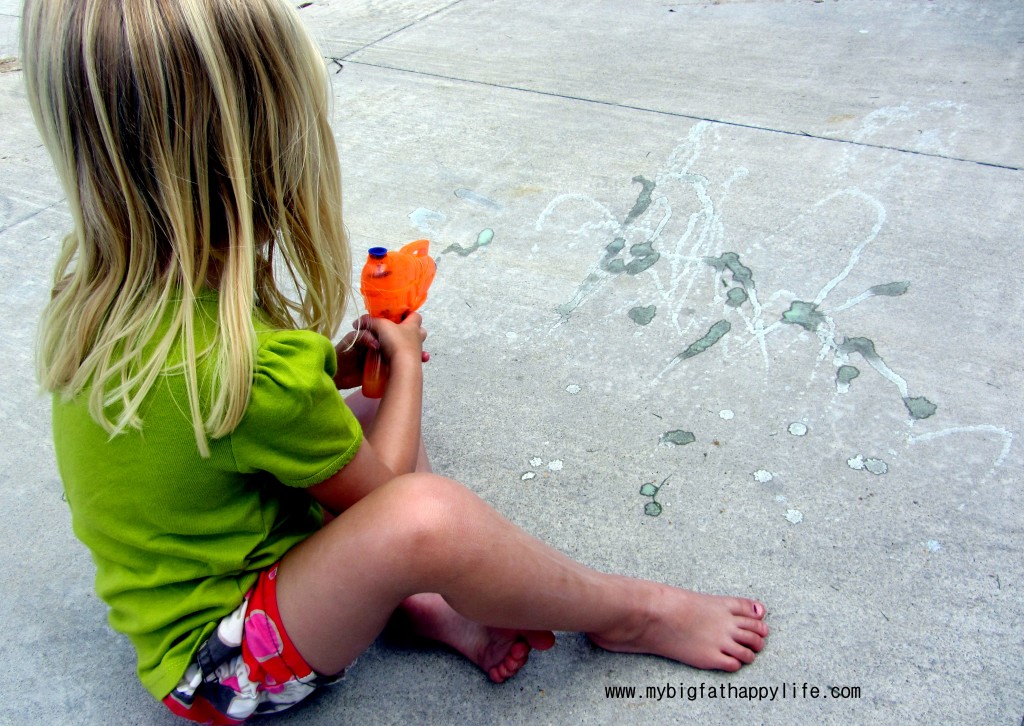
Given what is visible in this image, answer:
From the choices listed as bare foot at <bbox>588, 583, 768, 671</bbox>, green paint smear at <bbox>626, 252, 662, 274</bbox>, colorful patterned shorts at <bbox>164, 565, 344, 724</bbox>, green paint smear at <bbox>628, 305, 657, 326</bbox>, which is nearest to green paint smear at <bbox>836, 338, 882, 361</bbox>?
green paint smear at <bbox>628, 305, 657, 326</bbox>

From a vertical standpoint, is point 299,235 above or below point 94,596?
above

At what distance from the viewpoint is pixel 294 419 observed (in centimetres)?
108

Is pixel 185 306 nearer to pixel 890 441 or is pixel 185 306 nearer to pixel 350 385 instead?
pixel 350 385

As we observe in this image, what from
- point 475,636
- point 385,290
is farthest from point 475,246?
point 475,636

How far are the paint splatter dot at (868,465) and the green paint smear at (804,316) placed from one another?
0.41m

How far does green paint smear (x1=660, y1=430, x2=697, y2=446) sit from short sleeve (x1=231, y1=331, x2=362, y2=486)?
32.8 inches

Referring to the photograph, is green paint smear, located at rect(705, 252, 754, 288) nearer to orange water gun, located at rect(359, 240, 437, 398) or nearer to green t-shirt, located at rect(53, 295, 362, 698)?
orange water gun, located at rect(359, 240, 437, 398)

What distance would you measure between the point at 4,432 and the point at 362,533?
1.22 metres

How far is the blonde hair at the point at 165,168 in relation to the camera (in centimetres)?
101

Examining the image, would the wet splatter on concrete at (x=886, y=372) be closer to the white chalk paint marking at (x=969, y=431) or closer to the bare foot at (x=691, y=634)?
the white chalk paint marking at (x=969, y=431)

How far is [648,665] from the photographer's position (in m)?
1.40

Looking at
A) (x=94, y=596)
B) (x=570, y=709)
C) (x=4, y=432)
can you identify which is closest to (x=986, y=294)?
(x=570, y=709)

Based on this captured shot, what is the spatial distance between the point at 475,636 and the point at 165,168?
868mm

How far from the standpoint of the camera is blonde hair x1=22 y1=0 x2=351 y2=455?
1.01 m
